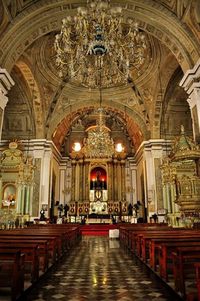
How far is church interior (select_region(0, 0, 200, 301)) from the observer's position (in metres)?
5.03

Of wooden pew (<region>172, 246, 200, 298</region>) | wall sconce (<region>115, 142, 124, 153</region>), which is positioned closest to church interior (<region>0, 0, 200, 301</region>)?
wooden pew (<region>172, 246, 200, 298</region>)

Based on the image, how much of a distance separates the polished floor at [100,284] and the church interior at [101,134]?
0.03 metres

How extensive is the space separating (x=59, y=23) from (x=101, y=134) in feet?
17.8

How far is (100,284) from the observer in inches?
138

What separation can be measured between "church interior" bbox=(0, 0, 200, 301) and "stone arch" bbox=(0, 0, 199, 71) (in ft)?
0.12

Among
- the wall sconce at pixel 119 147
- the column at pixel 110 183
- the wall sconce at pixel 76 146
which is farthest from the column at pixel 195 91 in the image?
the wall sconce at pixel 76 146

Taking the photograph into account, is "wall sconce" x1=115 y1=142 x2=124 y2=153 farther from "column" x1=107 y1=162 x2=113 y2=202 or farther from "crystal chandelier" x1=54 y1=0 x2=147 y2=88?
"crystal chandelier" x1=54 y1=0 x2=147 y2=88

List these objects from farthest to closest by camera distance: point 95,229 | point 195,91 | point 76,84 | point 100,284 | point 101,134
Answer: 1. point 95,229
2. point 76,84
3. point 101,134
4. point 195,91
5. point 100,284

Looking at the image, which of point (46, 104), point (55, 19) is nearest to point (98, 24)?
point (55, 19)

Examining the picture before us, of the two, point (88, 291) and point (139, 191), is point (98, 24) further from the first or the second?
point (139, 191)

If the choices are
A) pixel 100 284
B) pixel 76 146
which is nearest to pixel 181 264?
pixel 100 284

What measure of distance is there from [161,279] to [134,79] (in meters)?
12.5

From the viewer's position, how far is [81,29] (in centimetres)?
681

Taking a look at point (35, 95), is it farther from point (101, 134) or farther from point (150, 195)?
point (150, 195)
